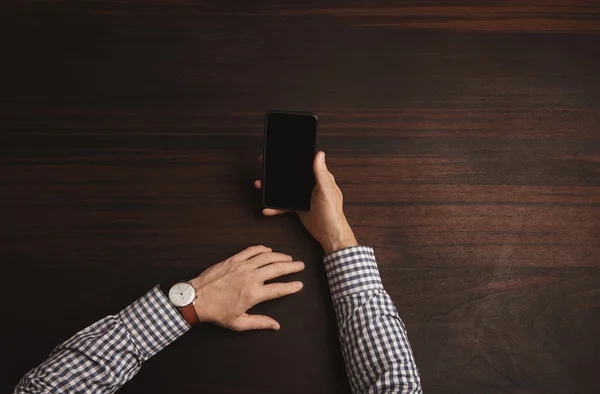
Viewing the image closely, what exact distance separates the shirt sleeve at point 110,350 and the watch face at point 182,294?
0.04ft

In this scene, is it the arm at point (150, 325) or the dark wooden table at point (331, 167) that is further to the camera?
the dark wooden table at point (331, 167)

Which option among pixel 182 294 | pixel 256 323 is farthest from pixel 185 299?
pixel 256 323

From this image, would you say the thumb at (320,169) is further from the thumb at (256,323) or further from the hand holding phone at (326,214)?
the thumb at (256,323)

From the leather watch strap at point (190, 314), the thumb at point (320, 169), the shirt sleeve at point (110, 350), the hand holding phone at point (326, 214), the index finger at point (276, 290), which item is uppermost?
the thumb at point (320, 169)

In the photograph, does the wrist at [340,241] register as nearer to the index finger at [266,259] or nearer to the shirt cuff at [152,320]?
the index finger at [266,259]

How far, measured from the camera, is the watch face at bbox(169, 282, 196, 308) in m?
0.95

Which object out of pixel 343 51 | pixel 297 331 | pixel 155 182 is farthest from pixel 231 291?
pixel 343 51

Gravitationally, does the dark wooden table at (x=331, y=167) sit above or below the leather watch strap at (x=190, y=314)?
above

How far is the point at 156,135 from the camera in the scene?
3.51 ft

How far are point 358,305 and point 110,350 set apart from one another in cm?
42

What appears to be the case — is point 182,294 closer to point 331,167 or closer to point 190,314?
point 190,314

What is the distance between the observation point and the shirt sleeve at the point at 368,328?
90 centimetres

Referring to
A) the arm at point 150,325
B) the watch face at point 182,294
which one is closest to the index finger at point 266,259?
the arm at point 150,325

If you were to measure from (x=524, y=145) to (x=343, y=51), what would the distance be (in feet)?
1.30
